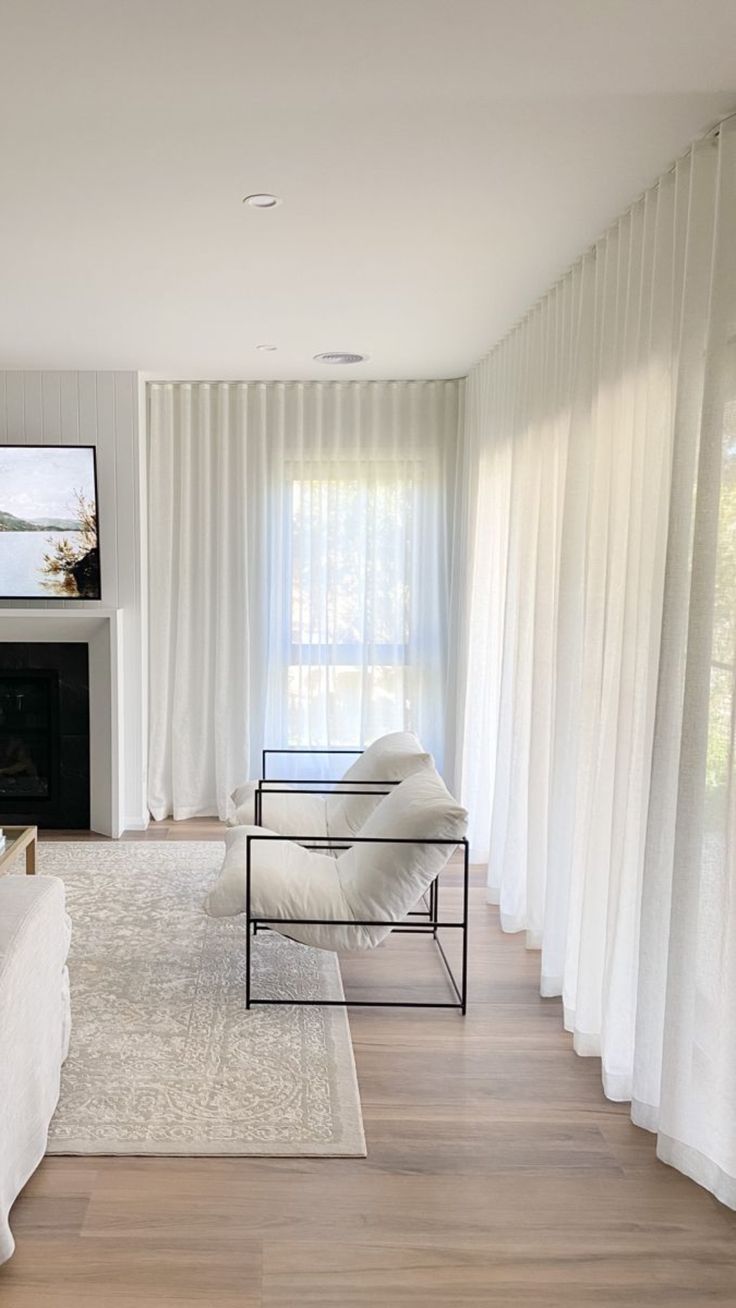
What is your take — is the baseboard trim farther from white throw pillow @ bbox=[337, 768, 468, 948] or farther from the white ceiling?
the white ceiling

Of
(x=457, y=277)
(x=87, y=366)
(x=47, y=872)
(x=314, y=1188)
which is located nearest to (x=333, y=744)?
(x=47, y=872)

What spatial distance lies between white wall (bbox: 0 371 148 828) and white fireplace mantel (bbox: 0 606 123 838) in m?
0.12

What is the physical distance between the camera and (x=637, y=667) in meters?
2.98

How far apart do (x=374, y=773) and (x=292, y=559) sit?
1.99 metres

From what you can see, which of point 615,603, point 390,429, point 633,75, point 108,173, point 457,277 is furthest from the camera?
point 390,429

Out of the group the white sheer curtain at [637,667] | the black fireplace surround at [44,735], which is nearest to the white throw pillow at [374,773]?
the white sheer curtain at [637,667]

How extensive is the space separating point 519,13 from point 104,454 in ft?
13.9

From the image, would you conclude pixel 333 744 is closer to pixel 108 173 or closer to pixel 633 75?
pixel 108 173

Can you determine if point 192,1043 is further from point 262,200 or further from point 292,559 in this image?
point 292,559

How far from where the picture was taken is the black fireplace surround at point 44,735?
590 cm

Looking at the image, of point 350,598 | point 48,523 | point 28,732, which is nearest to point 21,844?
point 28,732

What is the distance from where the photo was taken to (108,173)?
280 cm

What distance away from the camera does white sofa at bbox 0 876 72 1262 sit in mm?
2246

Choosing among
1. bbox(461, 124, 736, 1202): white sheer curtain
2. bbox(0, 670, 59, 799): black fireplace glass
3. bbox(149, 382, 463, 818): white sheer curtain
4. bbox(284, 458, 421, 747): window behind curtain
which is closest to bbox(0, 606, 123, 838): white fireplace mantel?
bbox(0, 670, 59, 799): black fireplace glass
